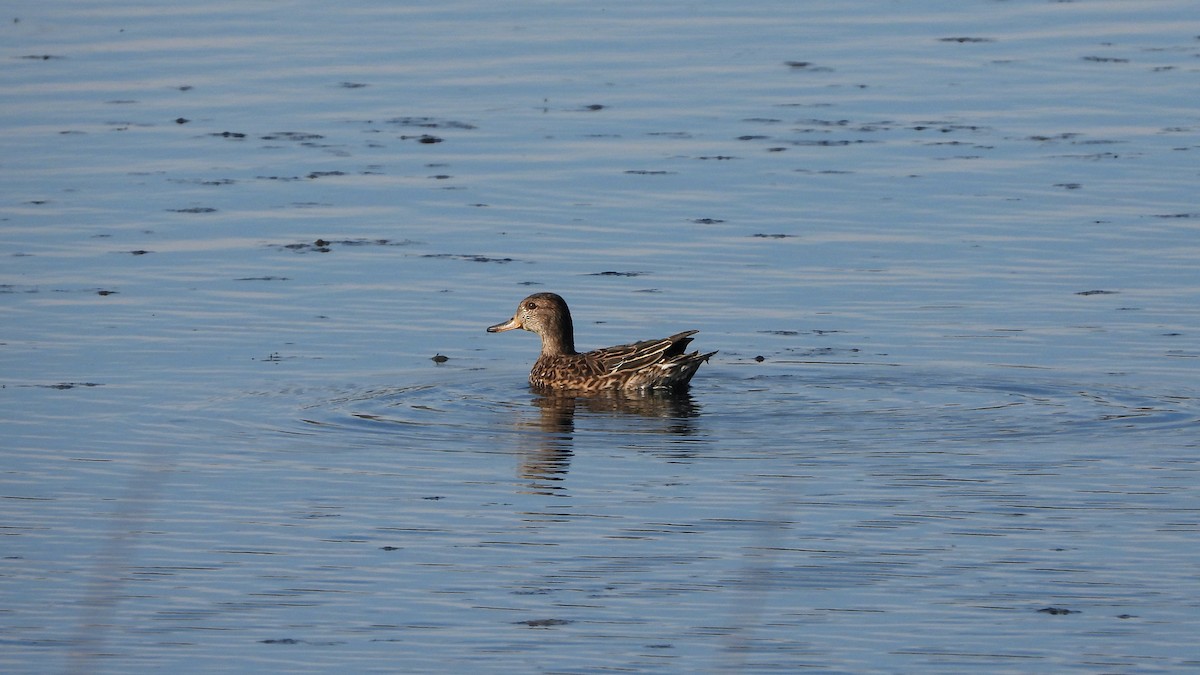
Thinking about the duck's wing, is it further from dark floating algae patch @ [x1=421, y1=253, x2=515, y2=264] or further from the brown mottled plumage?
dark floating algae patch @ [x1=421, y1=253, x2=515, y2=264]

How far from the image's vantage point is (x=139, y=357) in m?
14.2

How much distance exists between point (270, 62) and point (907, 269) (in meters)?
9.26

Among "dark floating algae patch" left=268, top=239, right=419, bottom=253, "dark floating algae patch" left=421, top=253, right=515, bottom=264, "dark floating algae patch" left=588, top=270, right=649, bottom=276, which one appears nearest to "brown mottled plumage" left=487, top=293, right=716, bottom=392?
"dark floating algae patch" left=588, top=270, right=649, bottom=276

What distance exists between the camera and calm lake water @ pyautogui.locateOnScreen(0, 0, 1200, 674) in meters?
9.15

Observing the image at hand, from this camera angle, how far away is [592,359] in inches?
573

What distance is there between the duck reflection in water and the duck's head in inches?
22.4

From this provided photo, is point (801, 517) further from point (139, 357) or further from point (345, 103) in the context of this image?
point (345, 103)

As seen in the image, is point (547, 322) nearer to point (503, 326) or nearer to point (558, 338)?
point (558, 338)

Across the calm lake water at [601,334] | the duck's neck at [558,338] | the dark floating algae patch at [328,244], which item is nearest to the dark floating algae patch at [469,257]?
the calm lake water at [601,334]

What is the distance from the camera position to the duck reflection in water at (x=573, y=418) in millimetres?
11789

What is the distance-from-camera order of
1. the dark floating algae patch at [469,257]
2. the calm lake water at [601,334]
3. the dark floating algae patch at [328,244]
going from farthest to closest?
the dark floating algae patch at [328,244] → the dark floating algae patch at [469,257] → the calm lake water at [601,334]

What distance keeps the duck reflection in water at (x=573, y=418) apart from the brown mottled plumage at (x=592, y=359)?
84 millimetres

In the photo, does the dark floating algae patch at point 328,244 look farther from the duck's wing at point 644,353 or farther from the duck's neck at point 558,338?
the duck's wing at point 644,353

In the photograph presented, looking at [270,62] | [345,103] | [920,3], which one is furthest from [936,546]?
[920,3]
